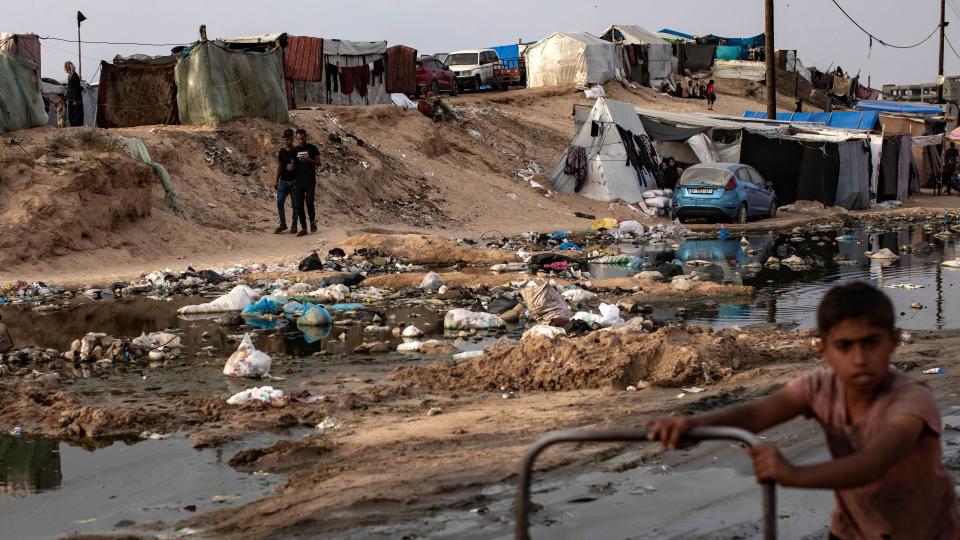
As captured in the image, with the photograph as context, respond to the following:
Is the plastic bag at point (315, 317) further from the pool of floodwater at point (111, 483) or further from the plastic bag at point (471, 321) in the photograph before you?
the pool of floodwater at point (111, 483)

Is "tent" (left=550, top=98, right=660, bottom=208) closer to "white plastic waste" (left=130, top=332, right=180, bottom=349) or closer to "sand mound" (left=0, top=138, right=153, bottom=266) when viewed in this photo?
"sand mound" (left=0, top=138, right=153, bottom=266)

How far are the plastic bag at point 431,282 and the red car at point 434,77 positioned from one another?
988 inches

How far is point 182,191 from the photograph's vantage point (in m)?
20.6

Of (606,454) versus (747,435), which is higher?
(747,435)

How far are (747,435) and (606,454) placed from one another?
3335mm

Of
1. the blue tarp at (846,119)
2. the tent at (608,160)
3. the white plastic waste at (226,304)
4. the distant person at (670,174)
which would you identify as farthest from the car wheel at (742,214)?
the white plastic waste at (226,304)

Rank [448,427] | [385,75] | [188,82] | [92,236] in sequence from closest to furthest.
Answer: [448,427], [92,236], [188,82], [385,75]

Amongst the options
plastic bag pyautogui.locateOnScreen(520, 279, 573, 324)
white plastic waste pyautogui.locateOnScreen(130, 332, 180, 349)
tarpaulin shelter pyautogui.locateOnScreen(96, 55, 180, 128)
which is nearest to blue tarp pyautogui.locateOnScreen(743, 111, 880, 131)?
tarpaulin shelter pyautogui.locateOnScreen(96, 55, 180, 128)

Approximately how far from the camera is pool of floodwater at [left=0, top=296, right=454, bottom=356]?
402 inches

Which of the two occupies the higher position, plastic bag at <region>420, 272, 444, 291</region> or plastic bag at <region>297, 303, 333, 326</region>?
plastic bag at <region>420, 272, 444, 291</region>

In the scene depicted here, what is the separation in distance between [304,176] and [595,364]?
455 inches

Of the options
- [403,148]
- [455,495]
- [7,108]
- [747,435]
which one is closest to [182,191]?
[7,108]

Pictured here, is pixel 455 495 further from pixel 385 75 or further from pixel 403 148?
pixel 385 75

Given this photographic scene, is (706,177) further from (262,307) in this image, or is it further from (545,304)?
(262,307)
